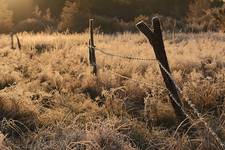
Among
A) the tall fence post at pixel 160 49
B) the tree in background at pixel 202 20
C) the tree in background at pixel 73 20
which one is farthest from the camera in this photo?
the tree in background at pixel 73 20

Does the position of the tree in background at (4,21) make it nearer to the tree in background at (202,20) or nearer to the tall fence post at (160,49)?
the tree in background at (202,20)

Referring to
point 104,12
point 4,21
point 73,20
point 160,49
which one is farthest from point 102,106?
point 104,12

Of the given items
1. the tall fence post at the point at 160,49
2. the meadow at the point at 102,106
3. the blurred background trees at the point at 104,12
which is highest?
the tall fence post at the point at 160,49

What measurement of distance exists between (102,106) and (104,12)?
4000 centimetres

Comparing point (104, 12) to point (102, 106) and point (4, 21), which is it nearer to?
point (4, 21)

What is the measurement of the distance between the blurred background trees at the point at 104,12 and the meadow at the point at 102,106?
2241 cm

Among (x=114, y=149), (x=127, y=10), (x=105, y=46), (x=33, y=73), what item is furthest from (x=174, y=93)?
(x=127, y=10)

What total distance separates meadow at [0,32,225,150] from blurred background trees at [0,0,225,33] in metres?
22.4

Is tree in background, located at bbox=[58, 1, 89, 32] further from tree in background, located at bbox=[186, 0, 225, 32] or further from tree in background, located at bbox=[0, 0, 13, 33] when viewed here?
tree in background, located at bbox=[186, 0, 225, 32]

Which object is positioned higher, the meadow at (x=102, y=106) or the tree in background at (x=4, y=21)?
the meadow at (x=102, y=106)

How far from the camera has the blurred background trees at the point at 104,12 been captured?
38.8 metres

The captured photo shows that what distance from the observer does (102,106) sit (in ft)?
32.2

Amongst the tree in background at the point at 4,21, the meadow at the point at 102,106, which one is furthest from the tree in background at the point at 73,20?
the meadow at the point at 102,106

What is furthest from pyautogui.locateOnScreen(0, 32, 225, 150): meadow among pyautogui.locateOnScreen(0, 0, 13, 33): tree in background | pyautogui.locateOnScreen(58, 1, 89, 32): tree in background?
pyautogui.locateOnScreen(58, 1, 89, 32): tree in background
